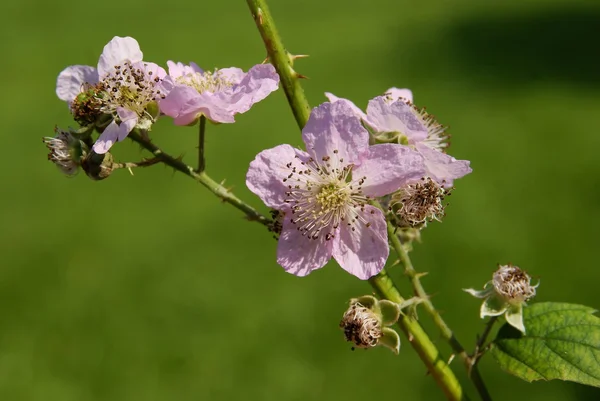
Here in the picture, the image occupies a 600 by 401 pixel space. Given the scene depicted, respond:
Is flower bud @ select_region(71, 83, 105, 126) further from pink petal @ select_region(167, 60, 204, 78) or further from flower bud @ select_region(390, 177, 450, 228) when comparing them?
flower bud @ select_region(390, 177, 450, 228)

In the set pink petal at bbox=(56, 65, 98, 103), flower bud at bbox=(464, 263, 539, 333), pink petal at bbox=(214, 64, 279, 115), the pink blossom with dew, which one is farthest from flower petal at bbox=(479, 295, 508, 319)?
pink petal at bbox=(56, 65, 98, 103)

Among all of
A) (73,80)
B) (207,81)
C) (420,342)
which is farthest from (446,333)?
(73,80)

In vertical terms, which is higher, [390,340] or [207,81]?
[207,81]

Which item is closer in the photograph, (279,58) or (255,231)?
(279,58)

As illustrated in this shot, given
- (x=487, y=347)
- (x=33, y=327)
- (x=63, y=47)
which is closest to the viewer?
(x=487, y=347)

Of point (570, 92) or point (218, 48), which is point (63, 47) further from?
point (570, 92)

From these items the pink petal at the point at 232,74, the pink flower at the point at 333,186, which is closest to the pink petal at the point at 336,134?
the pink flower at the point at 333,186

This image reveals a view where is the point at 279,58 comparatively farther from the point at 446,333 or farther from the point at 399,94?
the point at 446,333

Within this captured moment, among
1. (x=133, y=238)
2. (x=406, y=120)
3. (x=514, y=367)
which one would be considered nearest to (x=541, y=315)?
(x=514, y=367)
